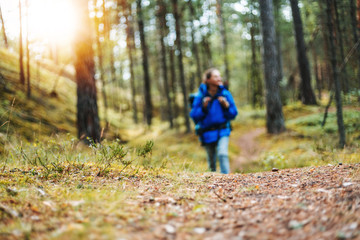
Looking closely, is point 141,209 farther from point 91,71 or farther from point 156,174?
point 91,71

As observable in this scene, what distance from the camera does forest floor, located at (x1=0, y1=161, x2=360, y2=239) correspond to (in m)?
1.84

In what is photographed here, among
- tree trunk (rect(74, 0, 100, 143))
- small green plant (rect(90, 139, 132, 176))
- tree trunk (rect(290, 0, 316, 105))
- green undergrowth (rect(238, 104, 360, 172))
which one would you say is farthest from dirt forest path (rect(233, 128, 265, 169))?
small green plant (rect(90, 139, 132, 176))

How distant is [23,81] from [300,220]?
12639 mm

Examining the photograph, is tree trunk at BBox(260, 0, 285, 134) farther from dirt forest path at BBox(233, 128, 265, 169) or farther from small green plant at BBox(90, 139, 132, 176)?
small green plant at BBox(90, 139, 132, 176)

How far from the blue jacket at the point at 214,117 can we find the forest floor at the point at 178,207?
1948mm

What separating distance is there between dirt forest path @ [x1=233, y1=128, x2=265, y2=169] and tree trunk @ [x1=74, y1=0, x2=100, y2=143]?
487cm

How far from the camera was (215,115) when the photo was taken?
5445mm

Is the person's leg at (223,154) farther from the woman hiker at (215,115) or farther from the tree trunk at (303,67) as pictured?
the tree trunk at (303,67)

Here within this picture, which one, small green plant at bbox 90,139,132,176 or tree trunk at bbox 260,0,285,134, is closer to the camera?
small green plant at bbox 90,139,132,176

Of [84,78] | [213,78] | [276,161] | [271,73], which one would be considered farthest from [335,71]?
[84,78]

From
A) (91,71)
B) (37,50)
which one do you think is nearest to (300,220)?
(91,71)

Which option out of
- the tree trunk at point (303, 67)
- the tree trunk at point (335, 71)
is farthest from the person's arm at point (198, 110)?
the tree trunk at point (303, 67)

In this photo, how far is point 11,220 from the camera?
6.61 ft

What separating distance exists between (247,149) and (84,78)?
6.60m
